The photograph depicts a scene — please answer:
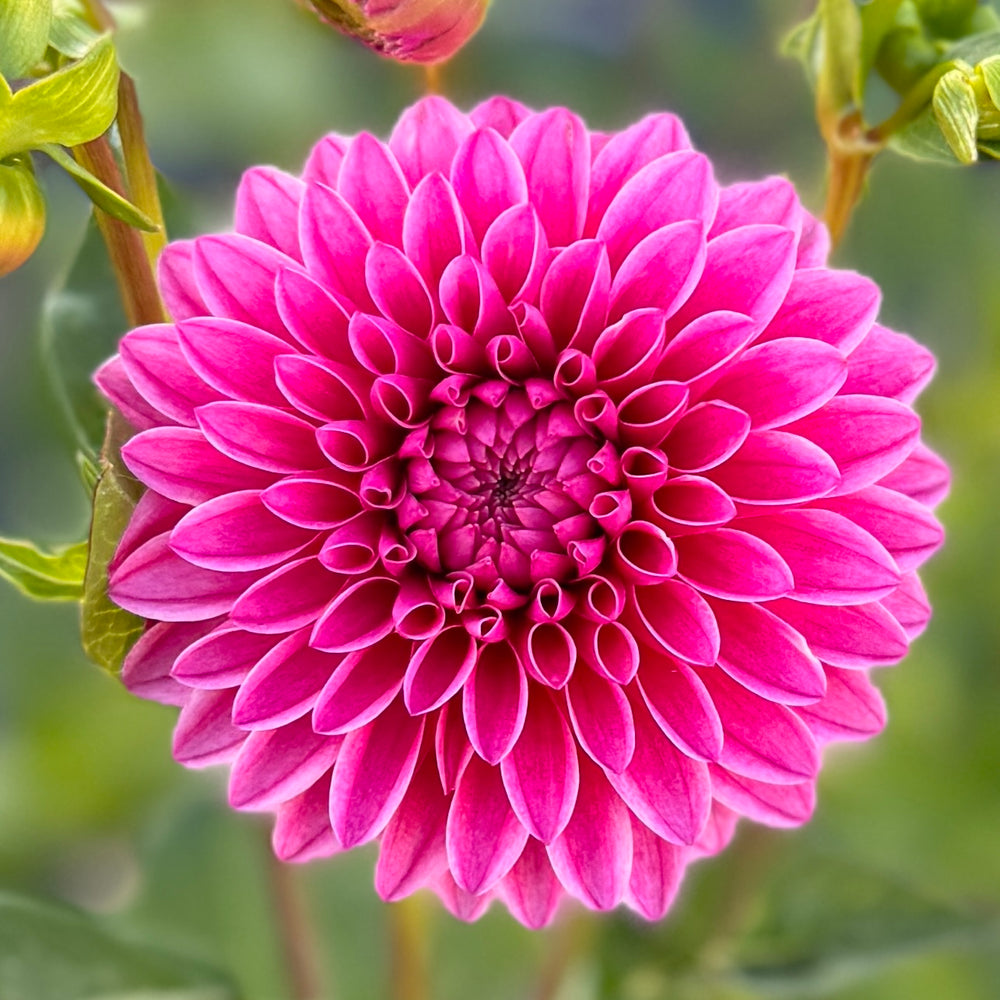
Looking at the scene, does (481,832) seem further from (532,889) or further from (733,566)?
(733,566)

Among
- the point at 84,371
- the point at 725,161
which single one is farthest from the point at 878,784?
the point at 84,371

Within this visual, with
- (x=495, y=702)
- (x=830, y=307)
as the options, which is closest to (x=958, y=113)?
(x=830, y=307)

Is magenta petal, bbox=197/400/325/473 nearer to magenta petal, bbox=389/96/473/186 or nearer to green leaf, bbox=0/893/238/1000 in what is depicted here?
magenta petal, bbox=389/96/473/186

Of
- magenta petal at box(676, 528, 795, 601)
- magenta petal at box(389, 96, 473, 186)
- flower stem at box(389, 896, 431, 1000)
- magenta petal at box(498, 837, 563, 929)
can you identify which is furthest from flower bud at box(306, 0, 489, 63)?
flower stem at box(389, 896, 431, 1000)

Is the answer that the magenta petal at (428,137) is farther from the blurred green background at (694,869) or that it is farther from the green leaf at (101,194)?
the blurred green background at (694,869)

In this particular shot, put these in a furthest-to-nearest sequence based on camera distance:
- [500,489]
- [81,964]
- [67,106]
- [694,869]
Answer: [694,869]
[81,964]
[500,489]
[67,106]

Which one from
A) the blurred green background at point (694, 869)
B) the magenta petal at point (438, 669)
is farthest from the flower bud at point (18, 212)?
the blurred green background at point (694, 869)
